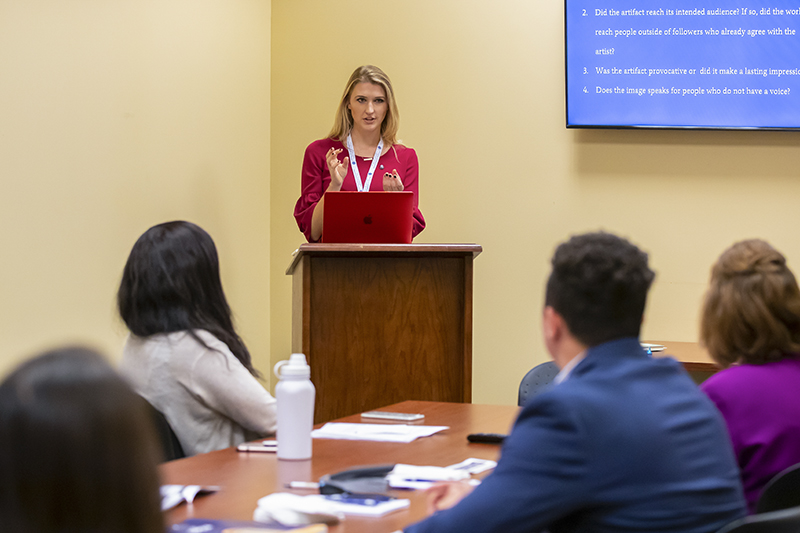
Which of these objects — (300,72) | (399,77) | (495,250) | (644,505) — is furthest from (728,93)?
(644,505)

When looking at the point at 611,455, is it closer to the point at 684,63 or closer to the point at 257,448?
the point at 257,448

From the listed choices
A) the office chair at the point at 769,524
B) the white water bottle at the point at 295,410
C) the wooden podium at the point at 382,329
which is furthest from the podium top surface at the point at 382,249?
the office chair at the point at 769,524

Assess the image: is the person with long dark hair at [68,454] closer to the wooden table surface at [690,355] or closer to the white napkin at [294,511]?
the white napkin at [294,511]

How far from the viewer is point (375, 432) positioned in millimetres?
2004

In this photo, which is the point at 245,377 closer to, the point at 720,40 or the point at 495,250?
the point at 495,250

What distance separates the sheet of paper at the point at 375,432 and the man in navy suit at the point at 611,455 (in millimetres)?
787

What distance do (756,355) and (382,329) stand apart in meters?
1.58

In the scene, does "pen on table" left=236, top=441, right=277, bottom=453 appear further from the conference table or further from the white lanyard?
the white lanyard

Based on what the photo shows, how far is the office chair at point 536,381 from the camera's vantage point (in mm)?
2832

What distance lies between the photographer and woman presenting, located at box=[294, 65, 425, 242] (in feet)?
13.3

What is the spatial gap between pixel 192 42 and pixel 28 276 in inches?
65.2

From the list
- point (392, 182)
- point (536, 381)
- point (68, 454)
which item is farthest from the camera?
point (392, 182)

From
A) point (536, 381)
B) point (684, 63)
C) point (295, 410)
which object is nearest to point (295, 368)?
point (295, 410)

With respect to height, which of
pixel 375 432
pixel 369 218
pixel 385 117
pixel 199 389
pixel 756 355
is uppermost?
pixel 385 117
